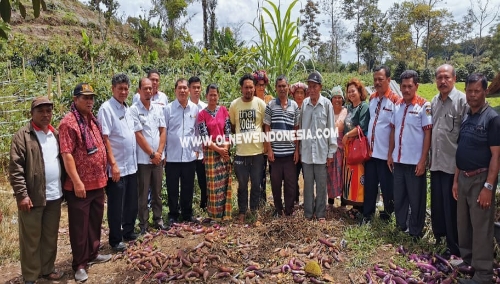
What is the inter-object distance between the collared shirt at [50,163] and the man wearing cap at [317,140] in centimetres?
252

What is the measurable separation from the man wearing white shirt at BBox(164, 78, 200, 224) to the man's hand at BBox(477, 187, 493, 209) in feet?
9.46

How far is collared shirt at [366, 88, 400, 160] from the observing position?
3719 mm

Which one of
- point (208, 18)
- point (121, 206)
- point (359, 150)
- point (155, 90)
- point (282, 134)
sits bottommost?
point (121, 206)

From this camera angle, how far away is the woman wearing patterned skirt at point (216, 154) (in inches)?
160

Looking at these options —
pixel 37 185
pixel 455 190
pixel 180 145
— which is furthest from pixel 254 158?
pixel 37 185

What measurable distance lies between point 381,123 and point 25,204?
3467 mm

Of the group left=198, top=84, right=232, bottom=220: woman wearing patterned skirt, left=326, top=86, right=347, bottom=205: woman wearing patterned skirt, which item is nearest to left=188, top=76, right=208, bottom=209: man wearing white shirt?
left=198, top=84, right=232, bottom=220: woman wearing patterned skirt

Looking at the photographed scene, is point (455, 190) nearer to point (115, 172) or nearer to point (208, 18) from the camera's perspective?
point (115, 172)

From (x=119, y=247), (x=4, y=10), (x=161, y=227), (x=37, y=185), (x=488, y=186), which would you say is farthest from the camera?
(x=161, y=227)

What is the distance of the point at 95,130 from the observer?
3264 millimetres

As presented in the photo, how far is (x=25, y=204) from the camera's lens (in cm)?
281

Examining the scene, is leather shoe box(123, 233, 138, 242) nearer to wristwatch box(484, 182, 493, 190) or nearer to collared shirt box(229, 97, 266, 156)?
collared shirt box(229, 97, 266, 156)

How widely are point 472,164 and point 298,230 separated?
67.1 inches

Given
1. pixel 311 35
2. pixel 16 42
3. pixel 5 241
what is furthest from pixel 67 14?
pixel 5 241
